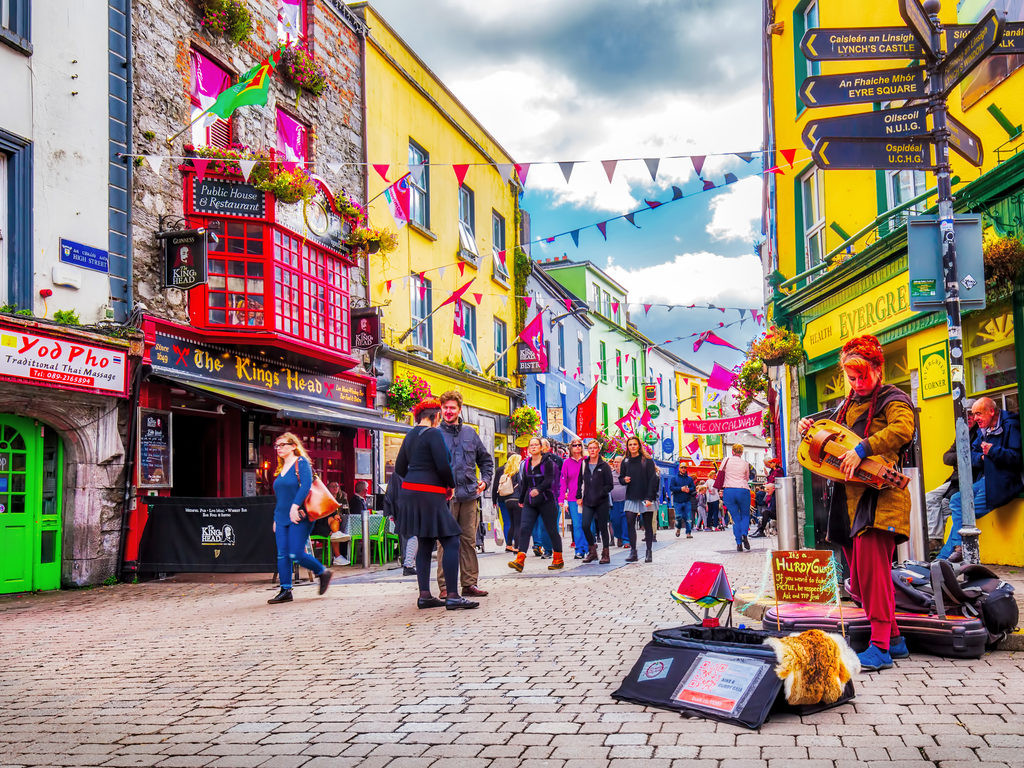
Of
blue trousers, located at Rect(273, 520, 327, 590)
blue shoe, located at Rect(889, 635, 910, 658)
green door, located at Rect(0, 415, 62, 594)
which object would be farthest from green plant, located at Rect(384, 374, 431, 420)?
blue shoe, located at Rect(889, 635, 910, 658)

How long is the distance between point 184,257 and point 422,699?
10.7m

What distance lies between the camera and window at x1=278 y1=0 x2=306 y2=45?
18.0 m

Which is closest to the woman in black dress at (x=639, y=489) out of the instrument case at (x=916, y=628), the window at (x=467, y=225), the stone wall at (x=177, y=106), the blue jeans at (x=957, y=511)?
the blue jeans at (x=957, y=511)

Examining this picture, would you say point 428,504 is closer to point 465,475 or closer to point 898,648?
point 465,475

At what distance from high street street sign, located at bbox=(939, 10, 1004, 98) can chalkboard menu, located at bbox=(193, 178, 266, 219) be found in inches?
437

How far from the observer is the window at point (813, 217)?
16.6 metres

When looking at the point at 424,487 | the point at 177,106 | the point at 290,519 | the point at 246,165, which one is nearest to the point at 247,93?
the point at 246,165

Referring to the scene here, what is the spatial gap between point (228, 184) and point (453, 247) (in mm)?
10623

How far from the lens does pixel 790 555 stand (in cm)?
565

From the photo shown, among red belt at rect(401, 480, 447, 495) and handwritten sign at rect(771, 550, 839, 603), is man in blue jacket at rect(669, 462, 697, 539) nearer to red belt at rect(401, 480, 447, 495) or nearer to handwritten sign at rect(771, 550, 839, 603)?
red belt at rect(401, 480, 447, 495)

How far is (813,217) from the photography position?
17.0m

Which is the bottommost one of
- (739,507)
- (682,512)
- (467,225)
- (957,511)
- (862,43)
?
(682,512)

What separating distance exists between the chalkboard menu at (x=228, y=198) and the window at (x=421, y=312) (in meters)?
7.16

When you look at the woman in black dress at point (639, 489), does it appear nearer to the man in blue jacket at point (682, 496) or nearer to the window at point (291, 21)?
the man in blue jacket at point (682, 496)
